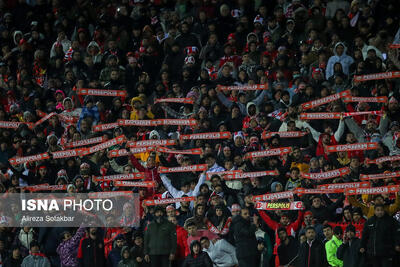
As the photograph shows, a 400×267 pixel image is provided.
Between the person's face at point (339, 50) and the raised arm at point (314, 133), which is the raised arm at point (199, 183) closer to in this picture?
the raised arm at point (314, 133)

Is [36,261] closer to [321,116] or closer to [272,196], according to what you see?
[272,196]

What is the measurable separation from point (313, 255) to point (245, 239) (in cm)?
120

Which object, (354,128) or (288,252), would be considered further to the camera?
(354,128)

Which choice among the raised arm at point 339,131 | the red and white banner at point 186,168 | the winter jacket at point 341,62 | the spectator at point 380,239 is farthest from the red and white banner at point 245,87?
the spectator at point 380,239

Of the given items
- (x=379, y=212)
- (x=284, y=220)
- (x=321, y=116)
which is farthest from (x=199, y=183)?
(x=379, y=212)

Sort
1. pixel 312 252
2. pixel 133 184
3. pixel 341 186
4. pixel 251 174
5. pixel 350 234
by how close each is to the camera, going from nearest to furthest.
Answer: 1. pixel 350 234
2. pixel 312 252
3. pixel 341 186
4. pixel 251 174
5. pixel 133 184

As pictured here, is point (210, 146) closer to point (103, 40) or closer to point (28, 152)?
point (28, 152)

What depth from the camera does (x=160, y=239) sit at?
55.9 feet

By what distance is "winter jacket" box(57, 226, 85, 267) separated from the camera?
57.1 ft

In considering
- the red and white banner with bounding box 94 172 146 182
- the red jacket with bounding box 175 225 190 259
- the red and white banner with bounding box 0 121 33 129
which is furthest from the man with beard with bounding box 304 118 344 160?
the red and white banner with bounding box 0 121 33 129

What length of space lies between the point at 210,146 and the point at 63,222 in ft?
10.7

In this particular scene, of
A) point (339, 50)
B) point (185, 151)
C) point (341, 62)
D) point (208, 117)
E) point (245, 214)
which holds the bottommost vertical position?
point (245, 214)

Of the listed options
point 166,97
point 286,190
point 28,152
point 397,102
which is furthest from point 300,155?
point 28,152

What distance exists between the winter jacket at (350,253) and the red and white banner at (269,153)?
9.17 feet
